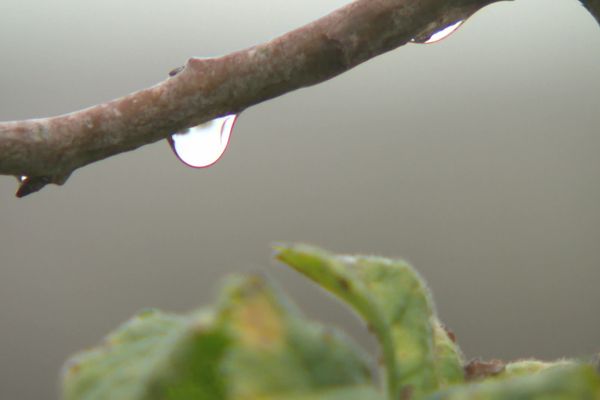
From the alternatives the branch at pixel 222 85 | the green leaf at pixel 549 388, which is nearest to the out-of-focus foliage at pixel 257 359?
the green leaf at pixel 549 388

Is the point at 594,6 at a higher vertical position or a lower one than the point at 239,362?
higher

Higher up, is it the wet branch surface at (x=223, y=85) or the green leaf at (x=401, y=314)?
the wet branch surface at (x=223, y=85)

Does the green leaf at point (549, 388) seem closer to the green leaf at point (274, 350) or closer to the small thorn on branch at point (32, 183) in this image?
the green leaf at point (274, 350)

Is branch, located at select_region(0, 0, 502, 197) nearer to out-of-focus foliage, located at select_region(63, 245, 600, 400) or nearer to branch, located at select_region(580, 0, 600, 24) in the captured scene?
branch, located at select_region(580, 0, 600, 24)

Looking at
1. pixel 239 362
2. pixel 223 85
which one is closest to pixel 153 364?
pixel 239 362

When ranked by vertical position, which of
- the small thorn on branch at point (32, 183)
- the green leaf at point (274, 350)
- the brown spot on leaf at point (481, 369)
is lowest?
the green leaf at point (274, 350)

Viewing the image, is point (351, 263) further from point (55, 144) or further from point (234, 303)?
point (55, 144)

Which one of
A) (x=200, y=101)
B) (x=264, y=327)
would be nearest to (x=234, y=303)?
(x=264, y=327)

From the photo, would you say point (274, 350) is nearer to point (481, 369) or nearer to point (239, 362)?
point (239, 362)

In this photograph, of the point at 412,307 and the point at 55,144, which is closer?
the point at 412,307
